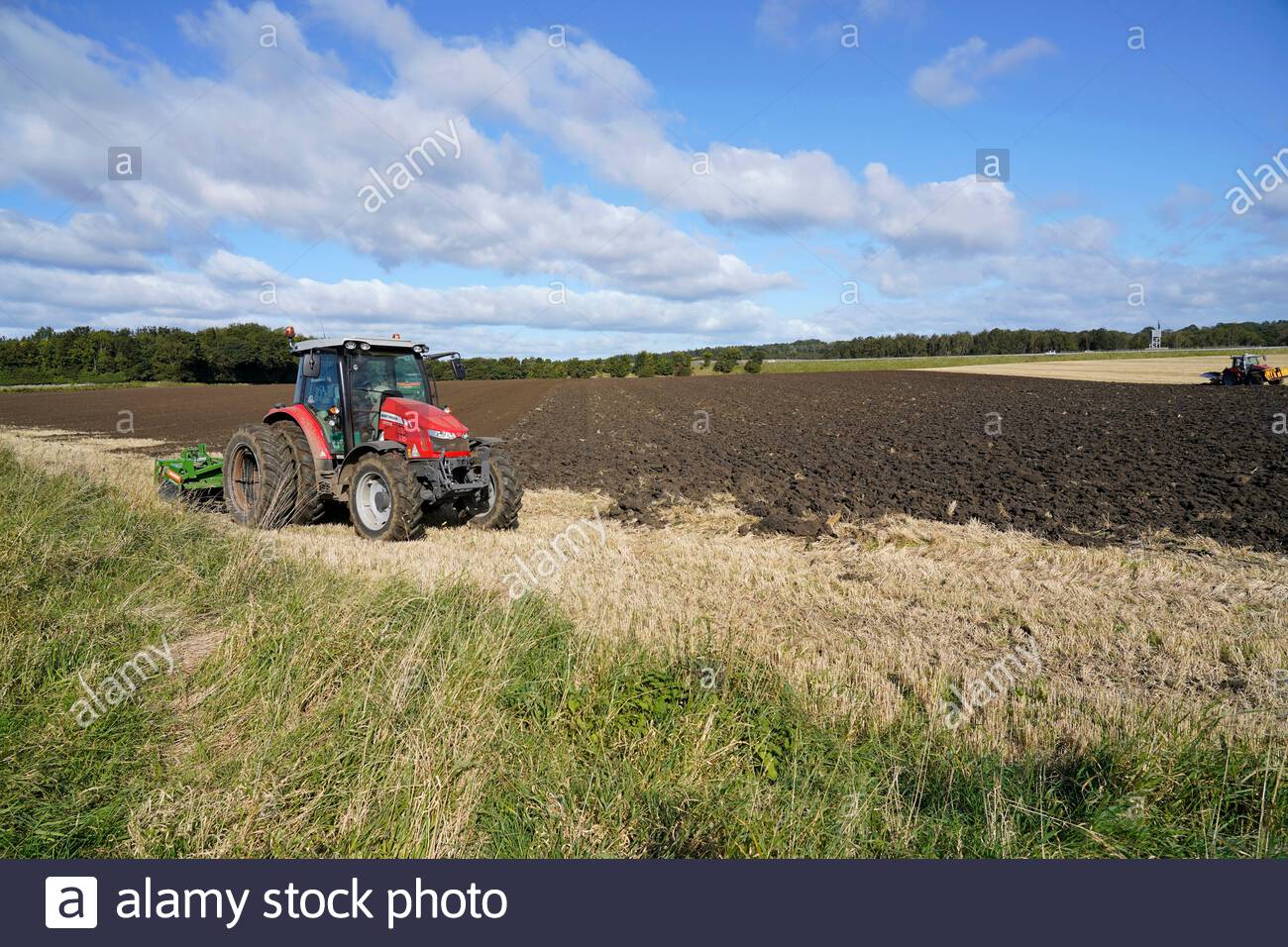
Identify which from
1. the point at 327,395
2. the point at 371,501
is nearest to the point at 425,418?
the point at 371,501

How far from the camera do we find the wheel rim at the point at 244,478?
33.5 ft

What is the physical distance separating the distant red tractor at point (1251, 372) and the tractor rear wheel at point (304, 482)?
44.2 meters

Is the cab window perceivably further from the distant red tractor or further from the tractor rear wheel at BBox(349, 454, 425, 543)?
the distant red tractor

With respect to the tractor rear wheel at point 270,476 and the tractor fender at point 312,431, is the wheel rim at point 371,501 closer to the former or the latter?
the tractor fender at point 312,431

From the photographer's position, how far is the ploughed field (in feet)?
33.8

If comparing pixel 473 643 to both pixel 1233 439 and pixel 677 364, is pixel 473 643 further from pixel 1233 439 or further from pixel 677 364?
pixel 677 364

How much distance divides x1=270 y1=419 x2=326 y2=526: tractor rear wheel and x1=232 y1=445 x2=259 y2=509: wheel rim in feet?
3.40

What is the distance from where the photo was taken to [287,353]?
62438mm

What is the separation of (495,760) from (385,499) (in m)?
5.98

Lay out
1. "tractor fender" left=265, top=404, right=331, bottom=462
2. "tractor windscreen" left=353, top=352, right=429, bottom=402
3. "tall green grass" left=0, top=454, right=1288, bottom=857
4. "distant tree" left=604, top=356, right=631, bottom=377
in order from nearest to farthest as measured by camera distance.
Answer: "tall green grass" left=0, top=454, right=1288, bottom=857, "tractor windscreen" left=353, top=352, right=429, bottom=402, "tractor fender" left=265, top=404, right=331, bottom=462, "distant tree" left=604, top=356, right=631, bottom=377

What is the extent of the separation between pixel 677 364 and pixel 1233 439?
6977 centimetres

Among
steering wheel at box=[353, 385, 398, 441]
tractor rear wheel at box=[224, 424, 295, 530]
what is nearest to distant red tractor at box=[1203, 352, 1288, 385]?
steering wheel at box=[353, 385, 398, 441]

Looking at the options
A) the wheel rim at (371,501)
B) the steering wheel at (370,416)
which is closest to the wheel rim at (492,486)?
the wheel rim at (371,501)

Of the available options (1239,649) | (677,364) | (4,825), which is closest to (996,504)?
(1239,649)
